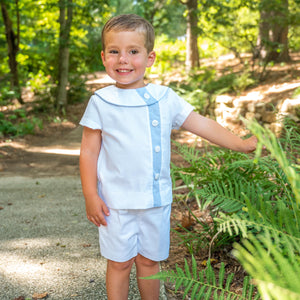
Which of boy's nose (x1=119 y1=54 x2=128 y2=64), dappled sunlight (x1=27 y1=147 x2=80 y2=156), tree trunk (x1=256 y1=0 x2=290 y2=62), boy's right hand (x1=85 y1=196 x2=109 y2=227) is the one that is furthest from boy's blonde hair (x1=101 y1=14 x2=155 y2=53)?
tree trunk (x1=256 y1=0 x2=290 y2=62)

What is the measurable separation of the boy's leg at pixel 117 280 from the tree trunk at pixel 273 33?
23.0ft

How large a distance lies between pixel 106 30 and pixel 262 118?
5393mm

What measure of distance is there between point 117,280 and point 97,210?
388 millimetres

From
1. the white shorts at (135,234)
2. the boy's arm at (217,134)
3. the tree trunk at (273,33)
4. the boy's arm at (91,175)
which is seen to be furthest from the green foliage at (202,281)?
the tree trunk at (273,33)

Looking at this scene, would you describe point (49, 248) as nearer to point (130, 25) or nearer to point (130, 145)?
point (130, 145)

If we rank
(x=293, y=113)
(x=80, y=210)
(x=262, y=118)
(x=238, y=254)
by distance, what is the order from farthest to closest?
(x=262, y=118), (x=293, y=113), (x=80, y=210), (x=238, y=254)

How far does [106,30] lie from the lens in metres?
1.78

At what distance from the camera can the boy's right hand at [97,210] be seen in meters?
1.77

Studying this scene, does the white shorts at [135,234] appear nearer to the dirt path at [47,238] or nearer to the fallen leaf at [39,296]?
the dirt path at [47,238]

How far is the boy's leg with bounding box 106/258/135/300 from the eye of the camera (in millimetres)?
1858

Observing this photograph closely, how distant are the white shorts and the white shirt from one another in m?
0.06

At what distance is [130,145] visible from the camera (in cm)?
175

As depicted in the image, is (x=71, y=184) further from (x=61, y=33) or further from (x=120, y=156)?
(x=61, y=33)

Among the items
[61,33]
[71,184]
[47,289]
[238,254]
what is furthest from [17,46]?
[238,254]
